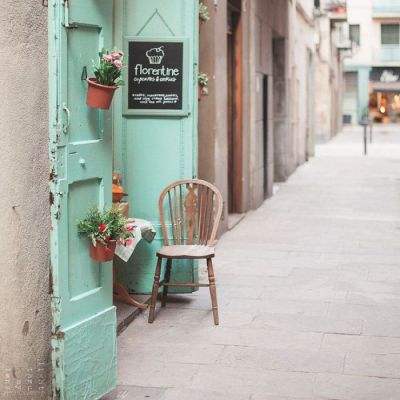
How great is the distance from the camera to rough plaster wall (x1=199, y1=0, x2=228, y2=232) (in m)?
10.9

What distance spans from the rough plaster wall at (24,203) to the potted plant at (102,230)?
294 mm

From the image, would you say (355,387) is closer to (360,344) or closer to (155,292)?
(360,344)

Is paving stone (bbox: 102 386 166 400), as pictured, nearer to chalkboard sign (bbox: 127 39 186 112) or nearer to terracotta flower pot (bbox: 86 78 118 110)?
terracotta flower pot (bbox: 86 78 118 110)

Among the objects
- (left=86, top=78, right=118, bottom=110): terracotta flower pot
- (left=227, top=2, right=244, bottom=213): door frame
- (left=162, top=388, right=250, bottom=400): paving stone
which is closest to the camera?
(left=86, top=78, right=118, bottom=110): terracotta flower pot

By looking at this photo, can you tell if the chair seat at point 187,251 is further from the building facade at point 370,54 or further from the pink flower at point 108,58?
the building facade at point 370,54

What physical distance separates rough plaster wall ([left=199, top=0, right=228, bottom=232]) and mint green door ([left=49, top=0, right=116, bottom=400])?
18.9 ft

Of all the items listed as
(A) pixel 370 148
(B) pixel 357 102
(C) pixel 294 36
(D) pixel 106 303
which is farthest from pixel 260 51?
(B) pixel 357 102

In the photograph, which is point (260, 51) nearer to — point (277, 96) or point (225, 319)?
point (277, 96)

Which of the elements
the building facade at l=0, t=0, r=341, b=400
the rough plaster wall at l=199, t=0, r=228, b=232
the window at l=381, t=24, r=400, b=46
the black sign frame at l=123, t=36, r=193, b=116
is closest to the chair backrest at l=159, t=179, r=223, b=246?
the black sign frame at l=123, t=36, r=193, b=116

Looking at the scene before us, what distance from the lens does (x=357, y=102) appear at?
56.2 meters

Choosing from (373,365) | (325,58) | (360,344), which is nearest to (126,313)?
(360,344)

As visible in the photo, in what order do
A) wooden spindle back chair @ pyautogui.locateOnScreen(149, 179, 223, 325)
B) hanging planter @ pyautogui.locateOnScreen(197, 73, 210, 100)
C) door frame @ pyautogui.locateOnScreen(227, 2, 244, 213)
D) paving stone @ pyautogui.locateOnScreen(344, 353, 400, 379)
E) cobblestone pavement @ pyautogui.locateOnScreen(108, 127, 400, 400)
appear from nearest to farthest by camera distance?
cobblestone pavement @ pyautogui.locateOnScreen(108, 127, 400, 400)
paving stone @ pyautogui.locateOnScreen(344, 353, 400, 379)
wooden spindle back chair @ pyautogui.locateOnScreen(149, 179, 223, 325)
hanging planter @ pyautogui.locateOnScreen(197, 73, 210, 100)
door frame @ pyautogui.locateOnScreen(227, 2, 244, 213)

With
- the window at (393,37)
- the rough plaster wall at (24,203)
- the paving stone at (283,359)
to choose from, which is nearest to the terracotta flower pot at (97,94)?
the rough plaster wall at (24,203)

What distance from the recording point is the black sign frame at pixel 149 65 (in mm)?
7520
